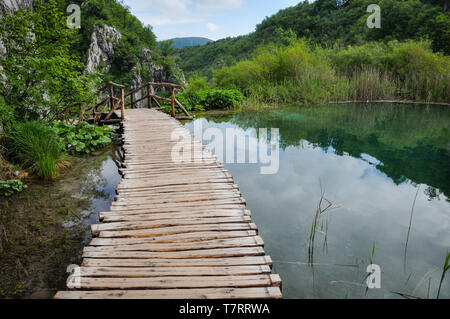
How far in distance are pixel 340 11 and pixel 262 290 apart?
162 feet

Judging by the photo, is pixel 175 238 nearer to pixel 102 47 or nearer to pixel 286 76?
pixel 286 76

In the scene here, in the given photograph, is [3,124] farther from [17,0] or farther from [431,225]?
[431,225]

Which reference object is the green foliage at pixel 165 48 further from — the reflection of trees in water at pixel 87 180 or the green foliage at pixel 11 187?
the green foliage at pixel 11 187

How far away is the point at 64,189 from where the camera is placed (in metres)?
4.46

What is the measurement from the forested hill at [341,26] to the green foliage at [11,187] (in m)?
17.1

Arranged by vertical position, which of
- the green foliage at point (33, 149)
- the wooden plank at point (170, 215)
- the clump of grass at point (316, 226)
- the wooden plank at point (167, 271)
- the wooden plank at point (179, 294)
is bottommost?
the clump of grass at point (316, 226)

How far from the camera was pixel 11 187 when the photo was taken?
4297 millimetres

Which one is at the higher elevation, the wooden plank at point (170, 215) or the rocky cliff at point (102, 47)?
the rocky cliff at point (102, 47)

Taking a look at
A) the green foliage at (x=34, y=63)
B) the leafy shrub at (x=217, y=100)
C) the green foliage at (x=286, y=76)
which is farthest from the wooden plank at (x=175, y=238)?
the green foliage at (x=286, y=76)

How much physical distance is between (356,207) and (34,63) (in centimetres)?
584

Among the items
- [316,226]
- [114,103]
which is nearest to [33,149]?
[316,226]

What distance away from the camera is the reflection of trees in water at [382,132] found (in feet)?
17.8

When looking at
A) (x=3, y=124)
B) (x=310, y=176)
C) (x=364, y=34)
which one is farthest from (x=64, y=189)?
(x=364, y=34)


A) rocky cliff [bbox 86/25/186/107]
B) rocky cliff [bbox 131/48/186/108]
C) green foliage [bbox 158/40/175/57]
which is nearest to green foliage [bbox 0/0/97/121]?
rocky cliff [bbox 86/25/186/107]
